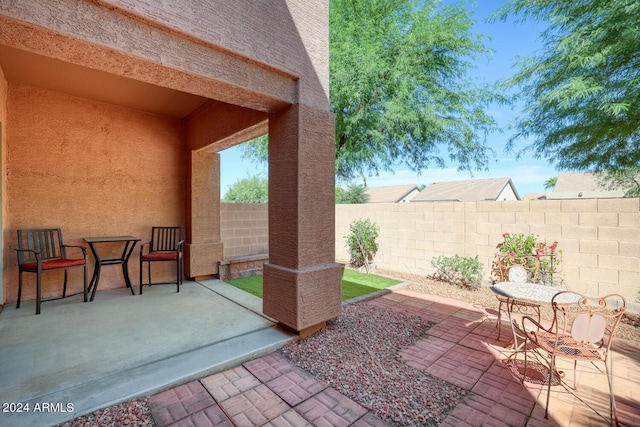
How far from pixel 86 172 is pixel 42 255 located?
137 cm

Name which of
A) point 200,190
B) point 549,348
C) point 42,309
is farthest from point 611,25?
point 42,309

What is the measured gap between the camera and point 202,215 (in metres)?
5.35

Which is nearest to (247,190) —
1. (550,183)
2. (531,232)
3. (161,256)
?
(161,256)

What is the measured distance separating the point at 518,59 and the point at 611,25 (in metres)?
1.77

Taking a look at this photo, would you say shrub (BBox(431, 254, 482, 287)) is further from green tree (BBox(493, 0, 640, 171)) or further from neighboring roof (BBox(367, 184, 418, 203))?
neighboring roof (BBox(367, 184, 418, 203))

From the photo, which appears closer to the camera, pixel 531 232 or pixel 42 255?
pixel 42 255

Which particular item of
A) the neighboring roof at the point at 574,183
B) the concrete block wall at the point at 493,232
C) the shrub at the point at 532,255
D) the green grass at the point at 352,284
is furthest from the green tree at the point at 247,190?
the shrub at the point at 532,255

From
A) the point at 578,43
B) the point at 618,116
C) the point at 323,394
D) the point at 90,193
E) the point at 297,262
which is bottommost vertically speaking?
the point at 323,394

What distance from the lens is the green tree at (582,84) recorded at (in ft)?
17.0

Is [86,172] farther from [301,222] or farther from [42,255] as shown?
[301,222]

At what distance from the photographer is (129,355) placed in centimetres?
260

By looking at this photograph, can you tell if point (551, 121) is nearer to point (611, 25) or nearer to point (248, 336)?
point (611, 25)

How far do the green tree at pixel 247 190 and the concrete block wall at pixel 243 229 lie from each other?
83.9 ft

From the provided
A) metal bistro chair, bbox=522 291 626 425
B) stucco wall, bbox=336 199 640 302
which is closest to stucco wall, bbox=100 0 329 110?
metal bistro chair, bbox=522 291 626 425
